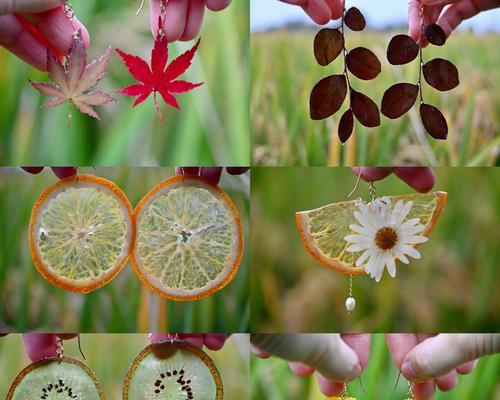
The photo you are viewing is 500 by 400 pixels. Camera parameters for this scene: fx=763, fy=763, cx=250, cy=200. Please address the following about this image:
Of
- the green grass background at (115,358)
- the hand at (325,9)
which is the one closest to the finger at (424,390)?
the green grass background at (115,358)

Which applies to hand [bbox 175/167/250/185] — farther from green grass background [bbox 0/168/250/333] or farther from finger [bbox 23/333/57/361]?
finger [bbox 23/333/57/361]

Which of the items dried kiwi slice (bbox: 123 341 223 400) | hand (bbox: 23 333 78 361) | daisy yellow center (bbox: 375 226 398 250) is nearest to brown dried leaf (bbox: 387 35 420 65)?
daisy yellow center (bbox: 375 226 398 250)

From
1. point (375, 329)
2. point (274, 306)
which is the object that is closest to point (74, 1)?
point (274, 306)

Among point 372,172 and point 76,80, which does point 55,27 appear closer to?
point 76,80

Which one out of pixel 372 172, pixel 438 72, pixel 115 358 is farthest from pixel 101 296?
pixel 438 72

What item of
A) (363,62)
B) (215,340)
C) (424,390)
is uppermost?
(363,62)

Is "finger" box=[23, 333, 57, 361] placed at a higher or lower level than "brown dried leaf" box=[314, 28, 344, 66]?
lower

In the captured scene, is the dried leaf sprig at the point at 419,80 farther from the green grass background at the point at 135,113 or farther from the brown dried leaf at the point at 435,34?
the green grass background at the point at 135,113
